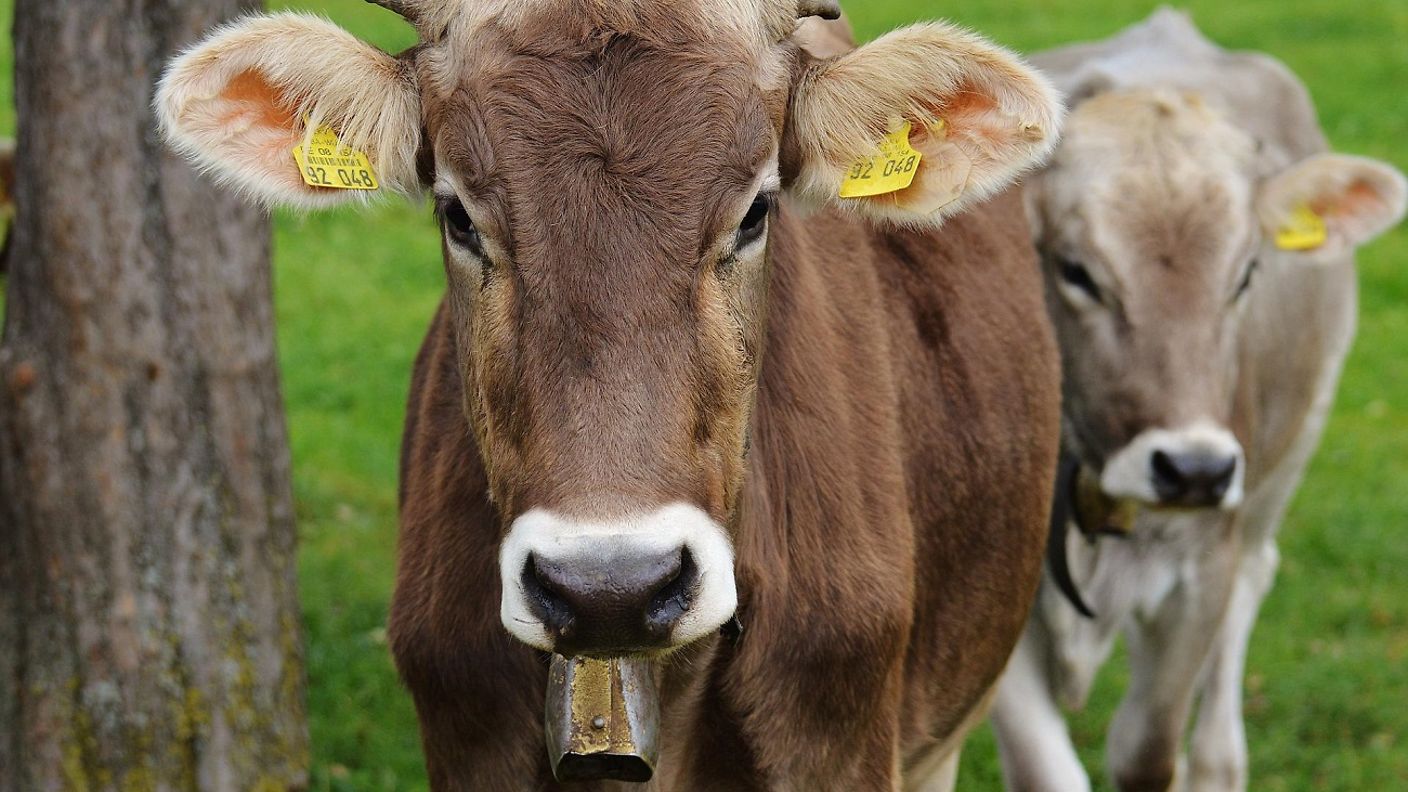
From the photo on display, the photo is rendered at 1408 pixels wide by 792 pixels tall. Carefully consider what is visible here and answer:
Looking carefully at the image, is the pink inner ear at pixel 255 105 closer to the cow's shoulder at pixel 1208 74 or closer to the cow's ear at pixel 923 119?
the cow's ear at pixel 923 119

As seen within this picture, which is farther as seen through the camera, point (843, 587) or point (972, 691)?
point (972, 691)

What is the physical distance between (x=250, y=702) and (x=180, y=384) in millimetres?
797

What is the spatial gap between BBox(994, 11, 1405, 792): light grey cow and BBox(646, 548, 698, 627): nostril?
247 cm

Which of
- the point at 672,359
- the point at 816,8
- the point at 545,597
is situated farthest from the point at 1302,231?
the point at 545,597

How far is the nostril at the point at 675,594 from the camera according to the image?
2.50 m

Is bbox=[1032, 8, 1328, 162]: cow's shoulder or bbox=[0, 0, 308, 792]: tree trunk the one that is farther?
bbox=[1032, 8, 1328, 162]: cow's shoulder

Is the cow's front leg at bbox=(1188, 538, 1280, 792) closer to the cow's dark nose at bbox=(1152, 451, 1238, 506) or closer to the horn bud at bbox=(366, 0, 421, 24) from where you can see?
the cow's dark nose at bbox=(1152, 451, 1238, 506)

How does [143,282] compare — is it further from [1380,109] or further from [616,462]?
[1380,109]

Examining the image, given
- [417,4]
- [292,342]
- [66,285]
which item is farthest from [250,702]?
[292,342]

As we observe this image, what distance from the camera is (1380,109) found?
12992 millimetres

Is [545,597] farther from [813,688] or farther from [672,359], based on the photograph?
[813,688]

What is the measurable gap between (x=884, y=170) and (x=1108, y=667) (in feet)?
12.7

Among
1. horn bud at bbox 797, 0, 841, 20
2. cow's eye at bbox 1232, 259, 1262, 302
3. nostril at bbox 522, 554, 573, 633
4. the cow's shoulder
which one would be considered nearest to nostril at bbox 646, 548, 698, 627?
nostril at bbox 522, 554, 573, 633

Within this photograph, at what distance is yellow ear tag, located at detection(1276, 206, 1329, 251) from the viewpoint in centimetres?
538
